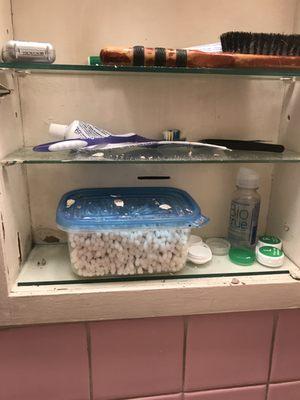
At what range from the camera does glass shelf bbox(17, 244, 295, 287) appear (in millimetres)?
524

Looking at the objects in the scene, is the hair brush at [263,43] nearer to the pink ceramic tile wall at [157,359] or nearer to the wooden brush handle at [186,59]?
the wooden brush handle at [186,59]

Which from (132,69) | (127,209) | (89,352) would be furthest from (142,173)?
(89,352)

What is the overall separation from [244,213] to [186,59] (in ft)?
0.94

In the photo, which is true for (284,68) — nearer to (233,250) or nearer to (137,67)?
(137,67)

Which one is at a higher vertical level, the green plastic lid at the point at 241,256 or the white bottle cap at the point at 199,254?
the white bottle cap at the point at 199,254

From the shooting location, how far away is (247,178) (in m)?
0.58

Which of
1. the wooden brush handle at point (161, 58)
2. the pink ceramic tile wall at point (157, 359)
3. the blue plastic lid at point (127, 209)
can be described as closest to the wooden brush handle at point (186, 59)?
the wooden brush handle at point (161, 58)

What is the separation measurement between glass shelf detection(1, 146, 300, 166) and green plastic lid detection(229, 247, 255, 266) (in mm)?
167

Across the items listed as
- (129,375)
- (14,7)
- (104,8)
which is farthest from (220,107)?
(129,375)

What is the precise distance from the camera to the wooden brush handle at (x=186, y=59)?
449 millimetres

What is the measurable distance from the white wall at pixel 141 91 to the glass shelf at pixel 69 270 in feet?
0.20

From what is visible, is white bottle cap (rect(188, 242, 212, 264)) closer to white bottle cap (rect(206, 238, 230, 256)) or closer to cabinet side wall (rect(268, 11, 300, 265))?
white bottle cap (rect(206, 238, 230, 256))

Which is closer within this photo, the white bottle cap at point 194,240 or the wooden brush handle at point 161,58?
the wooden brush handle at point 161,58

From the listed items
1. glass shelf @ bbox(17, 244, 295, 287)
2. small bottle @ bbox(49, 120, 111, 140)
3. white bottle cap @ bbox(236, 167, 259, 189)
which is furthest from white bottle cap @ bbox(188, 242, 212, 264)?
small bottle @ bbox(49, 120, 111, 140)
